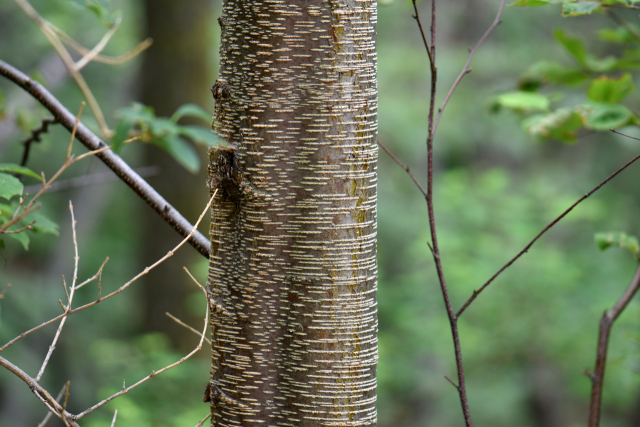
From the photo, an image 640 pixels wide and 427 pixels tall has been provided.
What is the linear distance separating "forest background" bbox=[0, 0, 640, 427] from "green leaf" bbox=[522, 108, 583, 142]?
25 centimetres

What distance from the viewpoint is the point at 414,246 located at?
5.35m

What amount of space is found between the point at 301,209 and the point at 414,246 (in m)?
4.56

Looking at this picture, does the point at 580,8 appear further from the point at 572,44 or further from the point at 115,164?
the point at 115,164

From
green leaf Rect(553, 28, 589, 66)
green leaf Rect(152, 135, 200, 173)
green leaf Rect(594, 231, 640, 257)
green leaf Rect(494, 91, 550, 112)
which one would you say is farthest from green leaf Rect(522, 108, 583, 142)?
green leaf Rect(152, 135, 200, 173)

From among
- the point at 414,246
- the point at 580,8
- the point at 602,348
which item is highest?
the point at 580,8

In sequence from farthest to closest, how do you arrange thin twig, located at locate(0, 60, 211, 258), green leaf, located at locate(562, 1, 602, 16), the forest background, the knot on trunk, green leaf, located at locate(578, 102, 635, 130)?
1. the forest background
2. green leaf, located at locate(578, 102, 635, 130)
3. green leaf, located at locate(562, 1, 602, 16)
4. thin twig, located at locate(0, 60, 211, 258)
5. the knot on trunk

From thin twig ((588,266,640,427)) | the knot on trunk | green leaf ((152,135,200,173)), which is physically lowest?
thin twig ((588,266,640,427))

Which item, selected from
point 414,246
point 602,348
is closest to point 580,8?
point 602,348

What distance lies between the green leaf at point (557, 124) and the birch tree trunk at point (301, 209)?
1041 millimetres

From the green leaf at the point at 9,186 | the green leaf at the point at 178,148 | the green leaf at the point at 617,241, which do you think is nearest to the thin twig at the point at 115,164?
the green leaf at the point at 9,186

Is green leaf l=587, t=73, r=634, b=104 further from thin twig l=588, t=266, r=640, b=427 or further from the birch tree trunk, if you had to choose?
the birch tree trunk

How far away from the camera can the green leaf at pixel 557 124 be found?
1705mm

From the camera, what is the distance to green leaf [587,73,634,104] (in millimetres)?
1694

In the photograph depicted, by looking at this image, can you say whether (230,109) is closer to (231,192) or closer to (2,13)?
(231,192)
